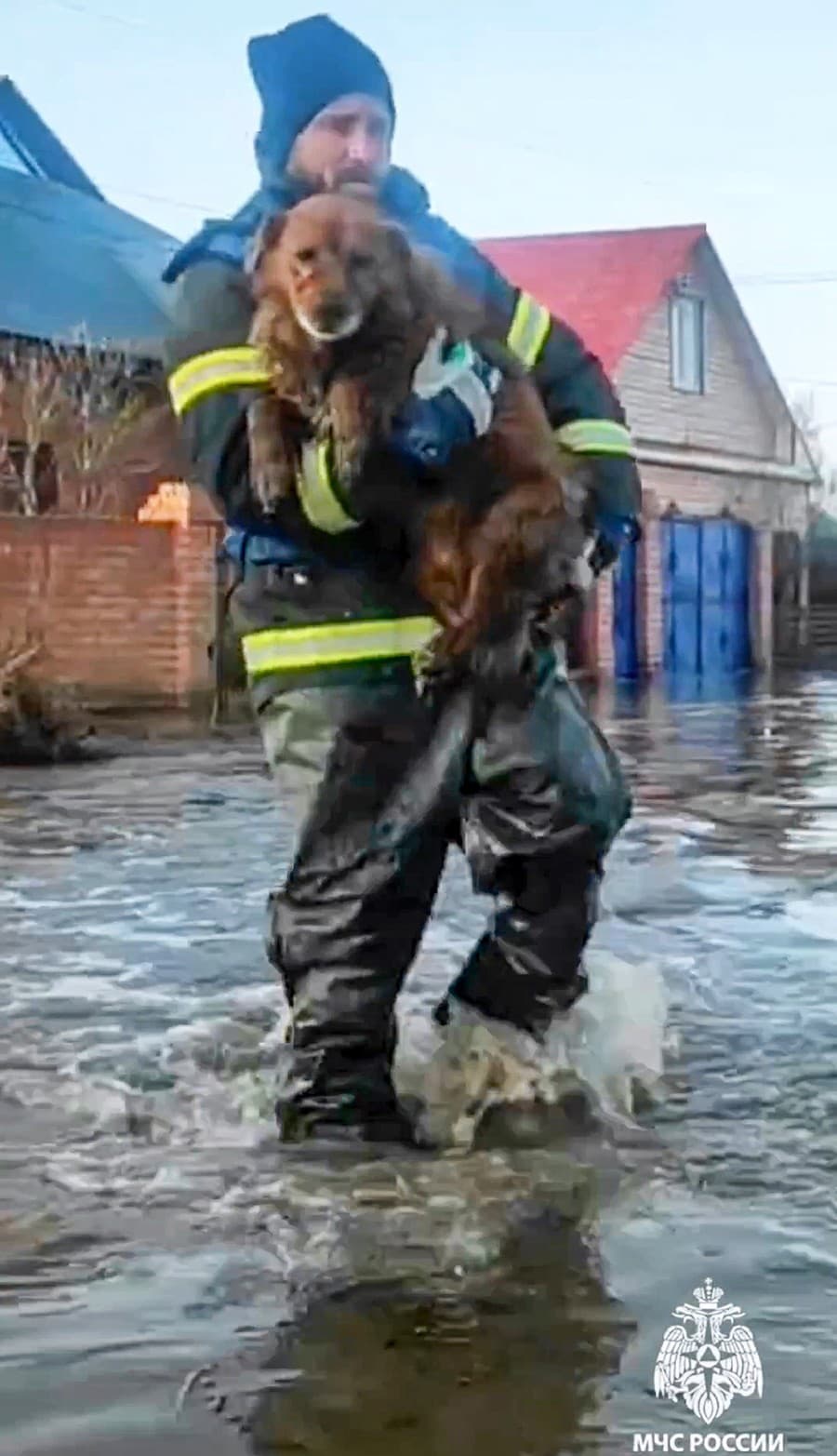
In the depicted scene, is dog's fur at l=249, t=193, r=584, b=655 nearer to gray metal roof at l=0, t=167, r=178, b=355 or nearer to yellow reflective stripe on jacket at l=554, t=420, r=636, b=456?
yellow reflective stripe on jacket at l=554, t=420, r=636, b=456

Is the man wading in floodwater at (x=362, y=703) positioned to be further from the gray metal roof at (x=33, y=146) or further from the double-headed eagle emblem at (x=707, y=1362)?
the gray metal roof at (x=33, y=146)

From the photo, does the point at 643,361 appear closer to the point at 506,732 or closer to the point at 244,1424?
the point at 506,732

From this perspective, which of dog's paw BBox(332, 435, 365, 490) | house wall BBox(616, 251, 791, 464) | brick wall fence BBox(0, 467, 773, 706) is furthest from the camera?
brick wall fence BBox(0, 467, 773, 706)

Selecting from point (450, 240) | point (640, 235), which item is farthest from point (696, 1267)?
point (640, 235)

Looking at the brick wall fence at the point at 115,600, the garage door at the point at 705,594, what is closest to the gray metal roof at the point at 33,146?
the brick wall fence at the point at 115,600

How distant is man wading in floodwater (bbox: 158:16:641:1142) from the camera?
5.83 ft

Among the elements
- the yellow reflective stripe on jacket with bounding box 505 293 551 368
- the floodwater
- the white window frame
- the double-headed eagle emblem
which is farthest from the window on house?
the double-headed eagle emblem

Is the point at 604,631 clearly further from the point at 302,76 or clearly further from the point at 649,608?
the point at 302,76

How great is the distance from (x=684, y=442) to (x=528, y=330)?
→ 16.6 ft

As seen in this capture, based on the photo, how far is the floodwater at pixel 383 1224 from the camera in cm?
133

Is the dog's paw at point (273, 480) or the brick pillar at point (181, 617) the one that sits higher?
the dog's paw at point (273, 480)

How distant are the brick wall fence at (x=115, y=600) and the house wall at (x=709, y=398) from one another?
49.4 inches

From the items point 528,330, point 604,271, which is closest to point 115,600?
point 604,271

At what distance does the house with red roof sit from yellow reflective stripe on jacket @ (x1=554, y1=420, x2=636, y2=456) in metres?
0.14
